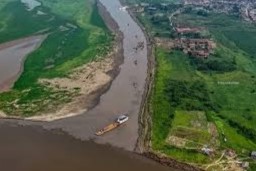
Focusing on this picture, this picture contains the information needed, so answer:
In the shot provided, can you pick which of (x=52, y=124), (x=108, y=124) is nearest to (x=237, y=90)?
(x=108, y=124)

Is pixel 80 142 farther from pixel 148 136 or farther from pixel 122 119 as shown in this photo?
pixel 148 136

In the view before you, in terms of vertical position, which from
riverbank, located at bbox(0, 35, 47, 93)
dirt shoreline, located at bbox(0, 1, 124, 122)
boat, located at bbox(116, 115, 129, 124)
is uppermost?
riverbank, located at bbox(0, 35, 47, 93)

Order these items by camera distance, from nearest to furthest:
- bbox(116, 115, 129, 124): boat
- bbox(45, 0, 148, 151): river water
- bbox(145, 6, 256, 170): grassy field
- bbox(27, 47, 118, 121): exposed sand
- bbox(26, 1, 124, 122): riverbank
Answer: bbox(145, 6, 256, 170): grassy field
bbox(45, 0, 148, 151): river water
bbox(116, 115, 129, 124): boat
bbox(27, 47, 118, 121): exposed sand
bbox(26, 1, 124, 122): riverbank

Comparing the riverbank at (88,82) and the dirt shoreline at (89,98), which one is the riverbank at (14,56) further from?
the riverbank at (88,82)

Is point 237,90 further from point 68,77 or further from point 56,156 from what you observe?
A: point 56,156

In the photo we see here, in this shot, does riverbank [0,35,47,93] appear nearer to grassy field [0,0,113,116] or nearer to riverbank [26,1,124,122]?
grassy field [0,0,113,116]

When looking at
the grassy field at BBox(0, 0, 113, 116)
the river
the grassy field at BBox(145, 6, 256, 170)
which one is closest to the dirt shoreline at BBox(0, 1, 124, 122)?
the river
